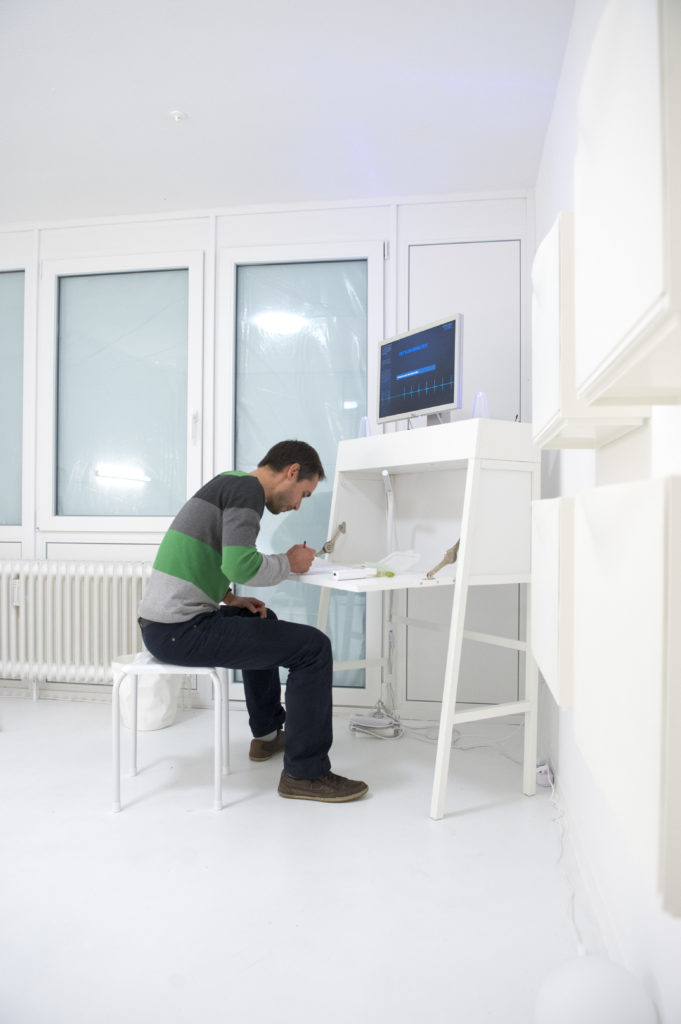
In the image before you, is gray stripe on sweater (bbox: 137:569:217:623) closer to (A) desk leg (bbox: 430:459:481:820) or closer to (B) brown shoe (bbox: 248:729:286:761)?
(B) brown shoe (bbox: 248:729:286:761)

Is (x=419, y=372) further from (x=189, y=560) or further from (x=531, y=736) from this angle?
(x=531, y=736)

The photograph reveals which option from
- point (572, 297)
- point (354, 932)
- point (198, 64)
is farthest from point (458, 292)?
point (354, 932)

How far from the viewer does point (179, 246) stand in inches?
119

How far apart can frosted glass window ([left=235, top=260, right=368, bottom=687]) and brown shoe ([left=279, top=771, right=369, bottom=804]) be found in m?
0.90

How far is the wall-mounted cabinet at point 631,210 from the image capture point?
18.3 inches

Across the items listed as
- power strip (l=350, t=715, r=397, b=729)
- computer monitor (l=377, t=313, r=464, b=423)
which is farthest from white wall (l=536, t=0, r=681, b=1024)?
power strip (l=350, t=715, r=397, b=729)

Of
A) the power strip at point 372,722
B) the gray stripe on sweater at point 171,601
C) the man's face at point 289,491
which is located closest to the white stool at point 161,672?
the gray stripe on sweater at point 171,601

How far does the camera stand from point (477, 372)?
2.79 meters

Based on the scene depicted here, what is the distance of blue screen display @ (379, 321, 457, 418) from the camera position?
2.20 m

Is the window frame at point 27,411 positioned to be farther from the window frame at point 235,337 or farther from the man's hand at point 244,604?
the man's hand at point 244,604

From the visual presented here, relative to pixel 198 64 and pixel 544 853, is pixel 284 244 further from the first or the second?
pixel 544 853

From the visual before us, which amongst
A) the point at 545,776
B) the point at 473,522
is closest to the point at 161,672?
the point at 473,522

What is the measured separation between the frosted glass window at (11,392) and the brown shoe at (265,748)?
176cm

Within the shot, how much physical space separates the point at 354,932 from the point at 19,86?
2.68 metres
